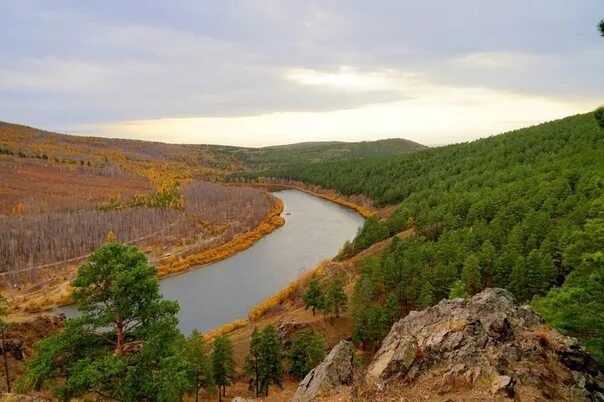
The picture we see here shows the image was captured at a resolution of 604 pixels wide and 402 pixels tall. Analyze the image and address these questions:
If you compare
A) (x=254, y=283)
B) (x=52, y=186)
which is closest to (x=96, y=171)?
(x=52, y=186)

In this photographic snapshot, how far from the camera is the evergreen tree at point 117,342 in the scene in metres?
13.5

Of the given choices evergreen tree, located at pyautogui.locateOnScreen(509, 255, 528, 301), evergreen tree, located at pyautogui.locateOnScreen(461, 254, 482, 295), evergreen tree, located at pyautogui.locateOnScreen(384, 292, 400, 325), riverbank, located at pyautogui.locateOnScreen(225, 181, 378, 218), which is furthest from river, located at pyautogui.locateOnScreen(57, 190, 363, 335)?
evergreen tree, located at pyautogui.locateOnScreen(509, 255, 528, 301)

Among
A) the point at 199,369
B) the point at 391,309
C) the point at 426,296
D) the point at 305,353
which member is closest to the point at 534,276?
the point at 426,296

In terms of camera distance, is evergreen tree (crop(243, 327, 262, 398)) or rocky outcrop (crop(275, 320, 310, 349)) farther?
rocky outcrop (crop(275, 320, 310, 349))

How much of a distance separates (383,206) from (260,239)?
37.8 m

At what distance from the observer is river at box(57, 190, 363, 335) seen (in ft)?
179

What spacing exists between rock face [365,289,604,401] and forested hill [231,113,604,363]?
183cm

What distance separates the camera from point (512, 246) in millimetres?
41250

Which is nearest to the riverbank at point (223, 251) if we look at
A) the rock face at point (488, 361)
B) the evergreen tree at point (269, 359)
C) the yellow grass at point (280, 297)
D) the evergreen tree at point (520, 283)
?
the yellow grass at point (280, 297)

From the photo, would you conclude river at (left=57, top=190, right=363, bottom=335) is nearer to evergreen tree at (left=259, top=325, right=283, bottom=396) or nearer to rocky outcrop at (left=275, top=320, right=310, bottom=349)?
rocky outcrop at (left=275, top=320, right=310, bottom=349)

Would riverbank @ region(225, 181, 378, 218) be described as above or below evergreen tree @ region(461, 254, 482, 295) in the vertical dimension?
below

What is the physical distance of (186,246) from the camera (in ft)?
286

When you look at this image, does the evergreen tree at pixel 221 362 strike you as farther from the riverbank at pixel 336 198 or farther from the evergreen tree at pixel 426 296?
the riverbank at pixel 336 198

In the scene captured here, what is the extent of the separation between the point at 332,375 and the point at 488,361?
413 cm
